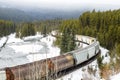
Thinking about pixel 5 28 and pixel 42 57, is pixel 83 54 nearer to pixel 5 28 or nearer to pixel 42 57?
pixel 42 57

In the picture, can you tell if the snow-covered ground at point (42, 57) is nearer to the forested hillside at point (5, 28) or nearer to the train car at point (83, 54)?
the train car at point (83, 54)

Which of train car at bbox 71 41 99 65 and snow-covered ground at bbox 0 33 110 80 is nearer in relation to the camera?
snow-covered ground at bbox 0 33 110 80

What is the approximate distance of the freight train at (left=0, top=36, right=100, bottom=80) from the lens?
1310 cm

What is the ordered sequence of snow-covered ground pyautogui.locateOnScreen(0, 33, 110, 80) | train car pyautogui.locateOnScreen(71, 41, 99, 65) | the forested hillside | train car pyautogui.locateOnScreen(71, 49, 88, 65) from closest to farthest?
snow-covered ground pyautogui.locateOnScreen(0, 33, 110, 80)
train car pyautogui.locateOnScreen(71, 49, 88, 65)
train car pyautogui.locateOnScreen(71, 41, 99, 65)
the forested hillside

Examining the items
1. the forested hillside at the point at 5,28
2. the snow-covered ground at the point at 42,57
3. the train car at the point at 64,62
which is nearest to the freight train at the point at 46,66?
the train car at the point at 64,62

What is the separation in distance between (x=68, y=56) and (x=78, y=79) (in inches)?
246

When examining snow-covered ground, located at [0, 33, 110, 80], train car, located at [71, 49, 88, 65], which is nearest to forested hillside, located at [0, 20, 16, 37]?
snow-covered ground, located at [0, 33, 110, 80]

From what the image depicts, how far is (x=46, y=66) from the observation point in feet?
37.4

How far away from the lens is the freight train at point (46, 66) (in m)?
13.1

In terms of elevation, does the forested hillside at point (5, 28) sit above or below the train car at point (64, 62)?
below

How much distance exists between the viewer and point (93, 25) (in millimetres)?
90812

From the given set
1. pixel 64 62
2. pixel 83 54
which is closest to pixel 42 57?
pixel 83 54

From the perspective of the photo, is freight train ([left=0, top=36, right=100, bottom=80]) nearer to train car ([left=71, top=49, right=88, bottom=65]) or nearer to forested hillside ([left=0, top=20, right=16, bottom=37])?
train car ([left=71, top=49, right=88, bottom=65])

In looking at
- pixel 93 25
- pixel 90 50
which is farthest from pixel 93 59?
pixel 93 25
